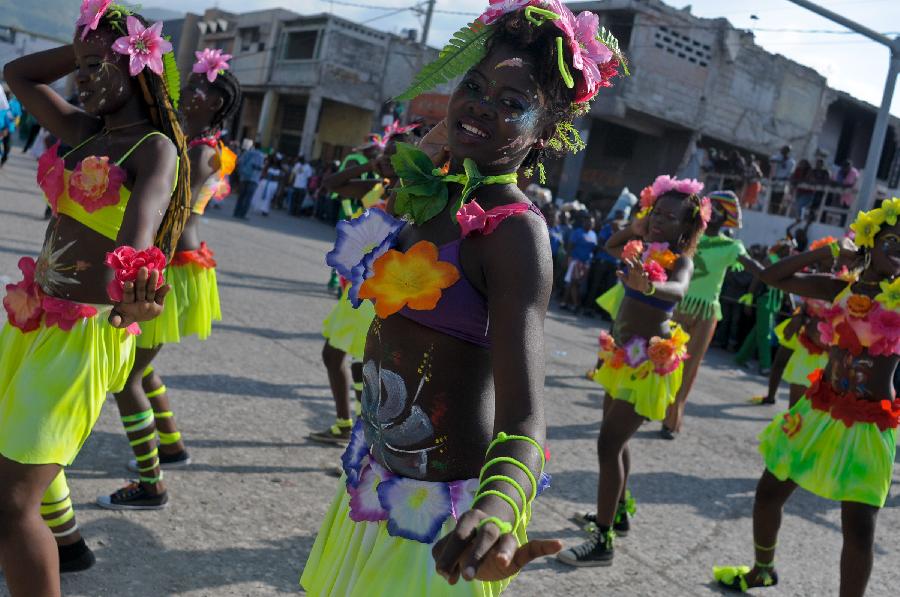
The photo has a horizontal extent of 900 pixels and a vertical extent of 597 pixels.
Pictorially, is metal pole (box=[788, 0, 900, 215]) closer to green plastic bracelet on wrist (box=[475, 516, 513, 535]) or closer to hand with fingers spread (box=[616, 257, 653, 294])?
hand with fingers spread (box=[616, 257, 653, 294])

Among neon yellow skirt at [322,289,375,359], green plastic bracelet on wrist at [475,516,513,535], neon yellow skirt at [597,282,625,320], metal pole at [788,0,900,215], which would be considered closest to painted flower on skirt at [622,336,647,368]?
neon yellow skirt at [322,289,375,359]

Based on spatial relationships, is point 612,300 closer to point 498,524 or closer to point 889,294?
point 889,294

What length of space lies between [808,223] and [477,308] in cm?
1651

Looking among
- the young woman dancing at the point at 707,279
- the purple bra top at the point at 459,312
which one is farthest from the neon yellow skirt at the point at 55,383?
the young woman dancing at the point at 707,279

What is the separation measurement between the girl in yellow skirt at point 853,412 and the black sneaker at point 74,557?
308cm

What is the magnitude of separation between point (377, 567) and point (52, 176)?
1.84m

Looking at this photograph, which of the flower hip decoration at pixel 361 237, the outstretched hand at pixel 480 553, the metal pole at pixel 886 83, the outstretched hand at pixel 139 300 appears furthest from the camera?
the metal pole at pixel 886 83

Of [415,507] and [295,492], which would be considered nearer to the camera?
[415,507]

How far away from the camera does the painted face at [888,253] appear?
3.76 m

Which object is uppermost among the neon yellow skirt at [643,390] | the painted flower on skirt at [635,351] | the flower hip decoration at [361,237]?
the flower hip decoration at [361,237]

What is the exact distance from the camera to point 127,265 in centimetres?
227

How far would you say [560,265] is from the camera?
635 inches

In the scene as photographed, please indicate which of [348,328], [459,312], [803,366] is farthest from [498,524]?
[803,366]

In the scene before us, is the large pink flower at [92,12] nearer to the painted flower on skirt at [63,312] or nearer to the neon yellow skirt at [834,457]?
the painted flower on skirt at [63,312]
